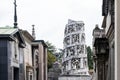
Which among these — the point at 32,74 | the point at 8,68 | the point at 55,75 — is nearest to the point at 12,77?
the point at 8,68

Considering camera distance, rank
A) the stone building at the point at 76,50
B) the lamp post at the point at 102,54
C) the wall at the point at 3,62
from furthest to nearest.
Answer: the stone building at the point at 76,50 < the wall at the point at 3,62 < the lamp post at the point at 102,54

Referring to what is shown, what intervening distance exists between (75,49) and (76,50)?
0.76 feet

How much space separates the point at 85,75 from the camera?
7312 cm

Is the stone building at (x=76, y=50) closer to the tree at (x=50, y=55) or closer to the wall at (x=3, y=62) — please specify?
the tree at (x=50, y=55)

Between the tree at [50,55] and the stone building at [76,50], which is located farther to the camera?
the tree at [50,55]

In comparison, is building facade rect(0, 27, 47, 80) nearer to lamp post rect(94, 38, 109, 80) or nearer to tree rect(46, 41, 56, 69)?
lamp post rect(94, 38, 109, 80)

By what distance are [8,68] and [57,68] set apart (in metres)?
49.1

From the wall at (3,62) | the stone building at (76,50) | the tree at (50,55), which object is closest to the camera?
the wall at (3,62)

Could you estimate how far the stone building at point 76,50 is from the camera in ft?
239

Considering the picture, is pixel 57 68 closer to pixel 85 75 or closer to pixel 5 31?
pixel 85 75

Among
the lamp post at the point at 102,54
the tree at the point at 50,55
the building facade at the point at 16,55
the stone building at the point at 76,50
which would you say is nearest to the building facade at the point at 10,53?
the building facade at the point at 16,55

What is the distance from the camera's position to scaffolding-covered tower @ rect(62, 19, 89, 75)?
240 ft

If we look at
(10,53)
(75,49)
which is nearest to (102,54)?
(10,53)

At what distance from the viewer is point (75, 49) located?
73625 millimetres
